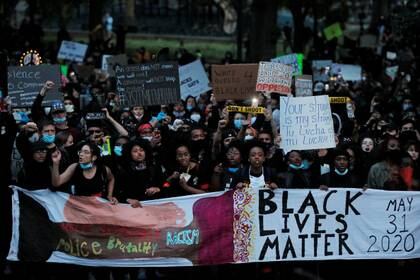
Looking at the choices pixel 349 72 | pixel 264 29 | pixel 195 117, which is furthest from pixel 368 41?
pixel 195 117

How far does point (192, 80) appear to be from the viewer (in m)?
15.6

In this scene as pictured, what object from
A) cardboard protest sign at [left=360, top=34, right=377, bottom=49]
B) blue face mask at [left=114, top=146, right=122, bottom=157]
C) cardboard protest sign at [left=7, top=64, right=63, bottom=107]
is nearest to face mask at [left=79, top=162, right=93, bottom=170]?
blue face mask at [left=114, top=146, right=122, bottom=157]

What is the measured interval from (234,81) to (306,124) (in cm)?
375

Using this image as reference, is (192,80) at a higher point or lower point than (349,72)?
higher

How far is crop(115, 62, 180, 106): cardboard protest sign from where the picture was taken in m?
13.1

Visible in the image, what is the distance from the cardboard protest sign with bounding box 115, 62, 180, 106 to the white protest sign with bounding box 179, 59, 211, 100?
203cm

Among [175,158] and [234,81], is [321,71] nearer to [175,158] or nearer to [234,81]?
[234,81]

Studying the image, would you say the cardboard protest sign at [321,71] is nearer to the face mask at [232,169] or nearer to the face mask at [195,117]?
the face mask at [195,117]

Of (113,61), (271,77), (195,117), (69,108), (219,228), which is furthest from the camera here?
(113,61)

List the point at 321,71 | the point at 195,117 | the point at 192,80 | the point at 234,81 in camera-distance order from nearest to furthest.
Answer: the point at 195,117, the point at 234,81, the point at 192,80, the point at 321,71

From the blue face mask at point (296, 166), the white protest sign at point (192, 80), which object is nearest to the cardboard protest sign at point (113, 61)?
the white protest sign at point (192, 80)

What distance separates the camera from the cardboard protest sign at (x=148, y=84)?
42.9ft

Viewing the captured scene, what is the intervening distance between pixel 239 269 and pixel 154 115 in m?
3.35

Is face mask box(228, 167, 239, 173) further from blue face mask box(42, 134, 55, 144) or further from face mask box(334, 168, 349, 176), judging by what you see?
blue face mask box(42, 134, 55, 144)
